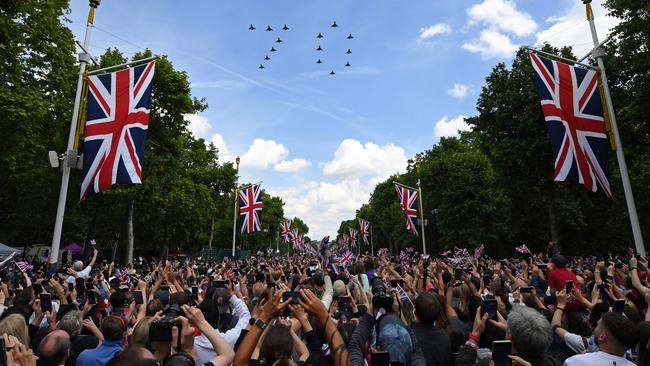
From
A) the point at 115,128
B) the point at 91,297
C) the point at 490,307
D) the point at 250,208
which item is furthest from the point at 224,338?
the point at 250,208

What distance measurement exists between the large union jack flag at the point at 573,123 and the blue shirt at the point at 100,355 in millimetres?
11759

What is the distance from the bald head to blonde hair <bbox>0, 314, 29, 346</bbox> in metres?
0.70

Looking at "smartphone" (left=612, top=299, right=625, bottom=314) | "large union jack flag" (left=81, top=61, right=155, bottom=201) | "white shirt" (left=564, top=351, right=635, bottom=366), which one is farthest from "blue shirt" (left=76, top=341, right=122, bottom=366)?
"large union jack flag" (left=81, top=61, right=155, bottom=201)

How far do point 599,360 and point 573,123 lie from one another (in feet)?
36.0

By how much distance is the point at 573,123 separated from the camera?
1212 cm

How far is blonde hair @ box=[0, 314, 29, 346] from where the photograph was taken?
360 cm

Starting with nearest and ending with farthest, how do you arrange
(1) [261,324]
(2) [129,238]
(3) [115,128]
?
(1) [261,324] < (3) [115,128] < (2) [129,238]

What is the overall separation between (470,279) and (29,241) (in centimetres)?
4546

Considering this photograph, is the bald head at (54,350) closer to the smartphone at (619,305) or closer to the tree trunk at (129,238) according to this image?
the smartphone at (619,305)

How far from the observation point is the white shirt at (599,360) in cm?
303

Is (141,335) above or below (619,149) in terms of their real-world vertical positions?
below

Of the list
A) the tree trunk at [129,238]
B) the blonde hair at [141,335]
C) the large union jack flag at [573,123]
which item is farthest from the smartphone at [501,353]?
the tree trunk at [129,238]

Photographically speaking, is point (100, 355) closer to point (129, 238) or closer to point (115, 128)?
point (115, 128)

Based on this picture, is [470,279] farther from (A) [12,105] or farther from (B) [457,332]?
(A) [12,105]
